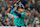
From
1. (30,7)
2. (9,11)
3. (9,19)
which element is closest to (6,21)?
(9,19)

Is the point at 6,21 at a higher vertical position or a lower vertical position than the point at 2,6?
lower

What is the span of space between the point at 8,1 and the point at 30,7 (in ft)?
1.10

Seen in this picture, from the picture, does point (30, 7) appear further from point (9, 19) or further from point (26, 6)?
point (9, 19)

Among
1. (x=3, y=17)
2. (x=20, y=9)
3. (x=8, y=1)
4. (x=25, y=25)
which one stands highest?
(x=8, y=1)

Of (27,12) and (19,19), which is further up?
(27,12)

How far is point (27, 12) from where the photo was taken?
1491 mm

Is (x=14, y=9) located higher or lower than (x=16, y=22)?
higher

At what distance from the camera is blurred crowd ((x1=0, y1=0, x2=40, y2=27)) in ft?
4.81

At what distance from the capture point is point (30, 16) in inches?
58.4

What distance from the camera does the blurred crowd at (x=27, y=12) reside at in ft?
4.81

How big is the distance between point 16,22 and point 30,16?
0.73 feet

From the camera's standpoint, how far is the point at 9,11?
1.52 metres

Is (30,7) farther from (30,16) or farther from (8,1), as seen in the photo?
(8,1)

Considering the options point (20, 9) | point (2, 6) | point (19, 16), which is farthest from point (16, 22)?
point (2, 6)
